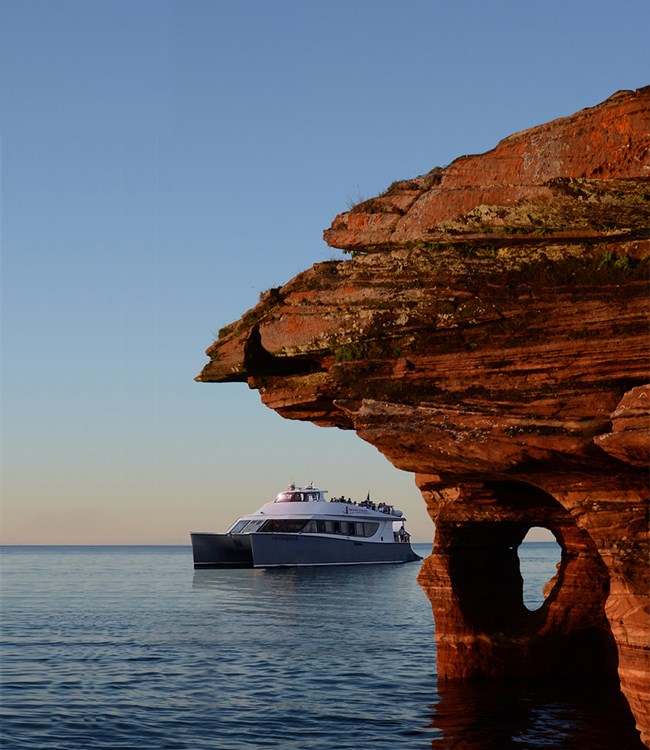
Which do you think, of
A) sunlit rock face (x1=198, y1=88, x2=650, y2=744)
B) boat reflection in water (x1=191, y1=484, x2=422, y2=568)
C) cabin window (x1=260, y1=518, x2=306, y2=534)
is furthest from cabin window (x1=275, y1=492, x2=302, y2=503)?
sunlit rock face (x1=198, y1=88, x2=650, y2=744)

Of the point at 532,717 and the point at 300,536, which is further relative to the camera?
the point at 300,536

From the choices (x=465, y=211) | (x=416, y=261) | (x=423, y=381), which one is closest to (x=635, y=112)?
(x=465, y=211)

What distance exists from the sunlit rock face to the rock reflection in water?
444cm

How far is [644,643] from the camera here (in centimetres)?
1367

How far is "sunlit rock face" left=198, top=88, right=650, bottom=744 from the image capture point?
14.1m

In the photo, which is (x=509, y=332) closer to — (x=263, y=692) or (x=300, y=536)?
(x=263, y=692)

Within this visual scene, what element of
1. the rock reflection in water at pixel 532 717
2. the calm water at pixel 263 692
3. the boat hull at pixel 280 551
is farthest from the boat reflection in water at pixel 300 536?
the rock reflection in water at pixel 532 717

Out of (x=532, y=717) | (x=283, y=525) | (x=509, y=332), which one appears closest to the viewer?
(x=509, y=332)

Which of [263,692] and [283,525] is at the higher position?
[283,525]

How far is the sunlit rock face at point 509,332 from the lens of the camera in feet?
46.3

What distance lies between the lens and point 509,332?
1532cm

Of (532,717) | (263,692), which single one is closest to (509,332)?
(532,717)

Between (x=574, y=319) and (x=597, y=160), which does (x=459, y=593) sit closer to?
(x=574, y=319)

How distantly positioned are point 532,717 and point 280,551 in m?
63.7
